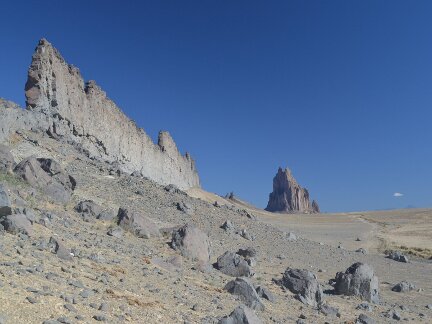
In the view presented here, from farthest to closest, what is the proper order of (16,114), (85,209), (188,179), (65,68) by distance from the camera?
(188,179)
(65,68)
(16,114)
(85,209)

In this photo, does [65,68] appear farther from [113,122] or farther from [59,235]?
[59,235]

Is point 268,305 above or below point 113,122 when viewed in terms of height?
below

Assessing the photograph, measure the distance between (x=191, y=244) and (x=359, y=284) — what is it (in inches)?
267

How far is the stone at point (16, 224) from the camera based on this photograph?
36.7 ft

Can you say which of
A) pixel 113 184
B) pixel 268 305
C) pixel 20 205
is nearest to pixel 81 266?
pixel 20 205

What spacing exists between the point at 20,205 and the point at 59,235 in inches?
91.0

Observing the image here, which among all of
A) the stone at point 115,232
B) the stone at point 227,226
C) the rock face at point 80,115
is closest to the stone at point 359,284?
the stone at point 115,232

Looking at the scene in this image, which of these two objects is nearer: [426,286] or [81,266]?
[81,266]

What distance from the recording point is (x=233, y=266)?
16469 mm

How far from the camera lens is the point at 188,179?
101 metres

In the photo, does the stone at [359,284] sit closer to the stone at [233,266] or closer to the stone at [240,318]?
the stone at [233,266]

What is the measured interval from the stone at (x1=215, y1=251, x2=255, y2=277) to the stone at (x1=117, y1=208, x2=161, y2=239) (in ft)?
10.8

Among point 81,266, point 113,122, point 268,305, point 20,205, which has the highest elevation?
point 113,122

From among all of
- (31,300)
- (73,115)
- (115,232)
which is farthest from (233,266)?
(73,115)
